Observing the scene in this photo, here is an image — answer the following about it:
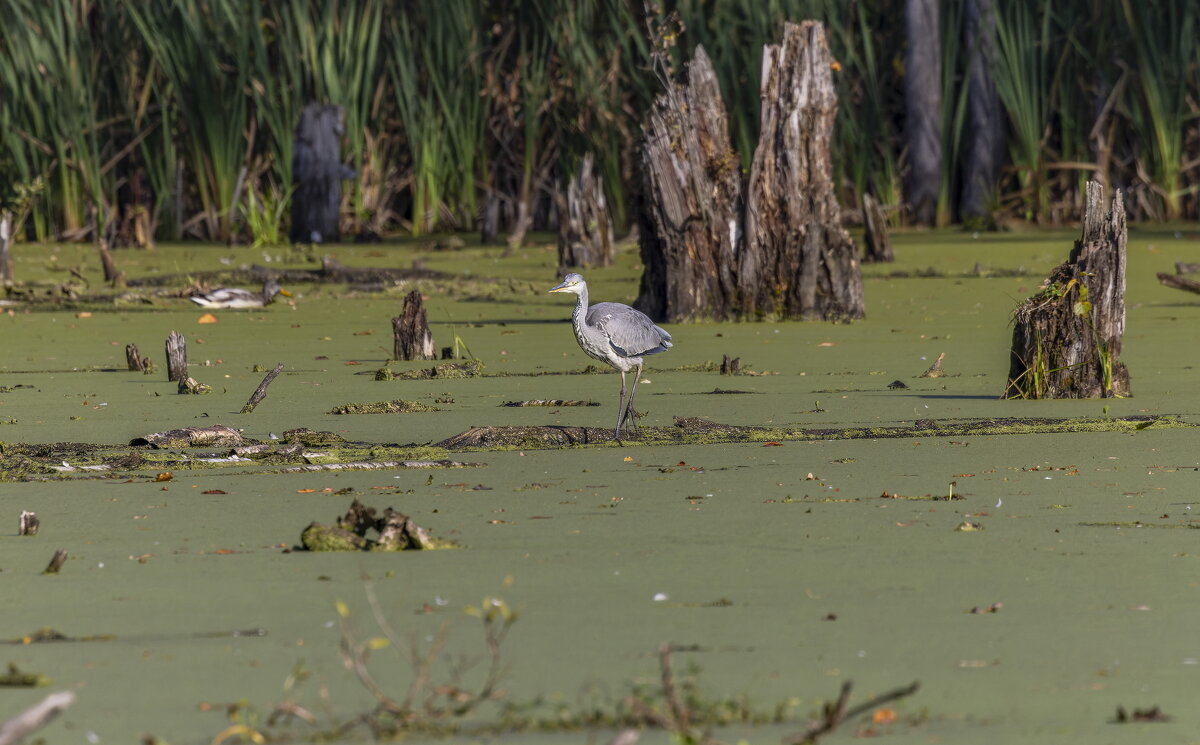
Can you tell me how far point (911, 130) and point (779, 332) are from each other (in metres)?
6.95

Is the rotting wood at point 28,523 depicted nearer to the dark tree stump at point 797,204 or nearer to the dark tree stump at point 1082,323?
the dark tree stump at point 1082,323

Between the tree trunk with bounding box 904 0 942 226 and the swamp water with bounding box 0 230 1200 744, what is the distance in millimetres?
8274

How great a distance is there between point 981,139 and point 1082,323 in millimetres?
10257

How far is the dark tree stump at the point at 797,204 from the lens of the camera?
12.0m

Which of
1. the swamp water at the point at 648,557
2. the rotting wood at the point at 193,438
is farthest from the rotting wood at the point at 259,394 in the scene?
the rotting wood at the point at 193,438

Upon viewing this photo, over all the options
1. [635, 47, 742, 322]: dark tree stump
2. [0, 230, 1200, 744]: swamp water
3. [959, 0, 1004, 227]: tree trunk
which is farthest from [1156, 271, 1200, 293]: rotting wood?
[959, 0, 1004, 227]: tree trunk

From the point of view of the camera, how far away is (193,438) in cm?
703

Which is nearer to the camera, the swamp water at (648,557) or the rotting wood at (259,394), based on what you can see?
the swamp water at (648,557)

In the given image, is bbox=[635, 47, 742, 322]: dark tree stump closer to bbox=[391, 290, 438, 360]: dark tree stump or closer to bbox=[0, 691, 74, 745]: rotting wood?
bbox=[391, 290, 438, 360]: dark tree stump

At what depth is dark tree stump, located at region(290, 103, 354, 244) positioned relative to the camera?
17.5 m

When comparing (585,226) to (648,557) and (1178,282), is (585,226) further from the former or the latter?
(648,557)

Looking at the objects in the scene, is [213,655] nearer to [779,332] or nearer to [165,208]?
[779,332]

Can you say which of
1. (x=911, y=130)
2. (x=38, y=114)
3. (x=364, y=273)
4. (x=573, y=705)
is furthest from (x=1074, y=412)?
(x=38, y=114)

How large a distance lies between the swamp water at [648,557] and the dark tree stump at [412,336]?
169 millimetres
